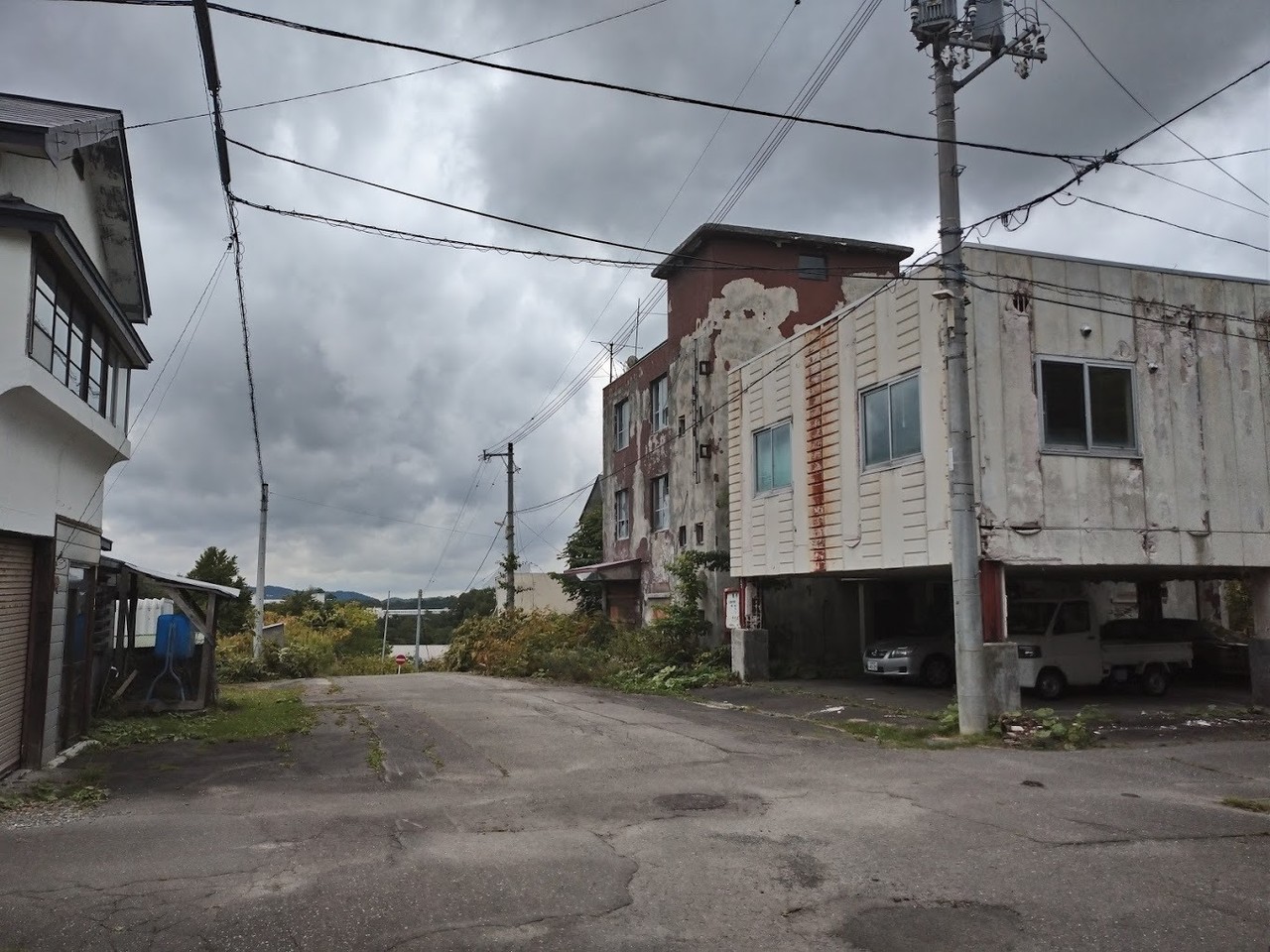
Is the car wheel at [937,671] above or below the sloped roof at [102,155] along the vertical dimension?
below

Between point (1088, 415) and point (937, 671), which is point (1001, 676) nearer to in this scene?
point (1088, 415)

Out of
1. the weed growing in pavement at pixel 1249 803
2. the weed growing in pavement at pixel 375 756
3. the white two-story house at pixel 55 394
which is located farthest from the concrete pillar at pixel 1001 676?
the white two-story house at pixel 55 394

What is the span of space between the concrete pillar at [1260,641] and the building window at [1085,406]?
3.44m

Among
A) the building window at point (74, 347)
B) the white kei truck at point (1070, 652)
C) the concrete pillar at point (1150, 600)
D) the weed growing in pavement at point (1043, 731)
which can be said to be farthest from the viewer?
the concrete pillar at point (1150, 600)

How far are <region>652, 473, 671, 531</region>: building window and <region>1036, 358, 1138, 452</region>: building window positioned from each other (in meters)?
15.0

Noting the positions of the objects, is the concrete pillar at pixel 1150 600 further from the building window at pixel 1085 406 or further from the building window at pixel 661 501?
the building window at pixel 661 501

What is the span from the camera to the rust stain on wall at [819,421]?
18.5 meters

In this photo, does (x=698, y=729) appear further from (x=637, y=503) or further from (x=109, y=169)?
(x=637, y=503)

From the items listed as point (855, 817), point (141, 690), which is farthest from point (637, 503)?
point (855, 817)

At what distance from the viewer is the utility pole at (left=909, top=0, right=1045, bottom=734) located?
13.0 meters

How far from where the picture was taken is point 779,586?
22875 millimetres

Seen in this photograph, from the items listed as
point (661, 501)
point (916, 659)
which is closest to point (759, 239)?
point (661, 501)

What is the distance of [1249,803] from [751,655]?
519 inches

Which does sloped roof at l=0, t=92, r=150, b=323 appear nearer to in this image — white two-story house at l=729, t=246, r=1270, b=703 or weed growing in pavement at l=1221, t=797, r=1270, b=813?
white two-story house at l=729, t=246, r=1270, b=703
